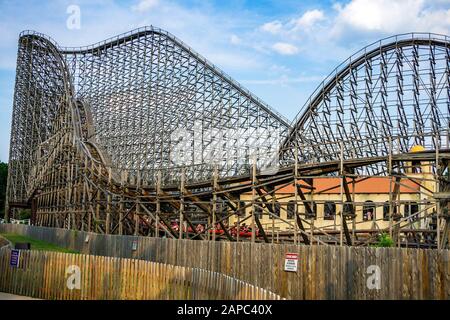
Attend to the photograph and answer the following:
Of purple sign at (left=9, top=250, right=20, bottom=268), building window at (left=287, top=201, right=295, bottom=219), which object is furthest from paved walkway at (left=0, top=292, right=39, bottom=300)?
building window at (left=287, top=201, right=295, bottom=219)

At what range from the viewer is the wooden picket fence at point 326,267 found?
11258mm

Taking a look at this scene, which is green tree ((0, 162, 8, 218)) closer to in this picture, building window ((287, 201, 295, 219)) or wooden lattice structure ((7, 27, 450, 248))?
wooden lattice structure ((7, 27, 450, 248))

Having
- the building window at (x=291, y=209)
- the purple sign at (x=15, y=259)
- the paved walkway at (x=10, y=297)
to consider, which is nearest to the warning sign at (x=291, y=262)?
the building window at (x=291, y=209)

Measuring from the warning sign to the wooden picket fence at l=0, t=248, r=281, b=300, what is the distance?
2.88 m

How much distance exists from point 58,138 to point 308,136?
13299mm

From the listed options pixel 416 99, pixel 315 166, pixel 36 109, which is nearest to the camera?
pixel 315 166

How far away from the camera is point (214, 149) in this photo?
32.0 metres

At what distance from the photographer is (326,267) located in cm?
1249

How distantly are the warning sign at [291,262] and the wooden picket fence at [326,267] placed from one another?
0.30 ft

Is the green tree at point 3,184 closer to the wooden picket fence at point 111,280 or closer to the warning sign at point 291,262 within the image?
the wooden picket fence at point 111,280

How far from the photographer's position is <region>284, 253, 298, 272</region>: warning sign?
A: 1299 cm
